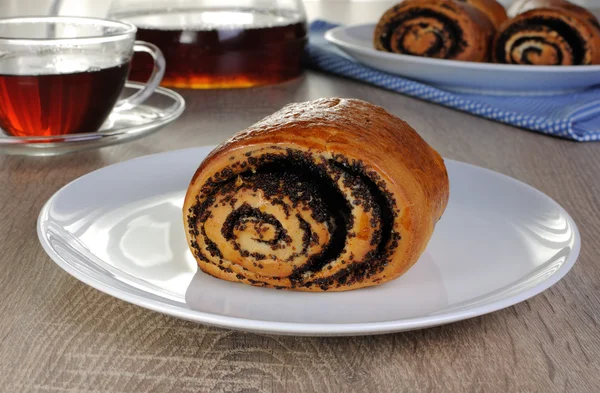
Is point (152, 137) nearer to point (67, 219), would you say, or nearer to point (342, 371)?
point (67, 219)

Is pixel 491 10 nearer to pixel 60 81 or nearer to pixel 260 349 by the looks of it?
pixel 60 81

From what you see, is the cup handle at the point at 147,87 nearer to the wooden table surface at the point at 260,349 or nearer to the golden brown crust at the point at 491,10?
the wooden table surface at the point at 260,349

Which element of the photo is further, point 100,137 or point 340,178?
point 100,137

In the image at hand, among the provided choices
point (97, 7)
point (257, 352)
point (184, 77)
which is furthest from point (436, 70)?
point (97, 7)

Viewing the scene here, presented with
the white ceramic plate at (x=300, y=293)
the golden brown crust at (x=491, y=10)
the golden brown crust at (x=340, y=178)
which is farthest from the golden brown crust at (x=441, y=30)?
the golden brown crust at (x=340, y=178)

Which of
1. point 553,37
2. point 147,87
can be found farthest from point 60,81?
point 553,37

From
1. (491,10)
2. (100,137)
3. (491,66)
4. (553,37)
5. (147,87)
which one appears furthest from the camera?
(491,10)
